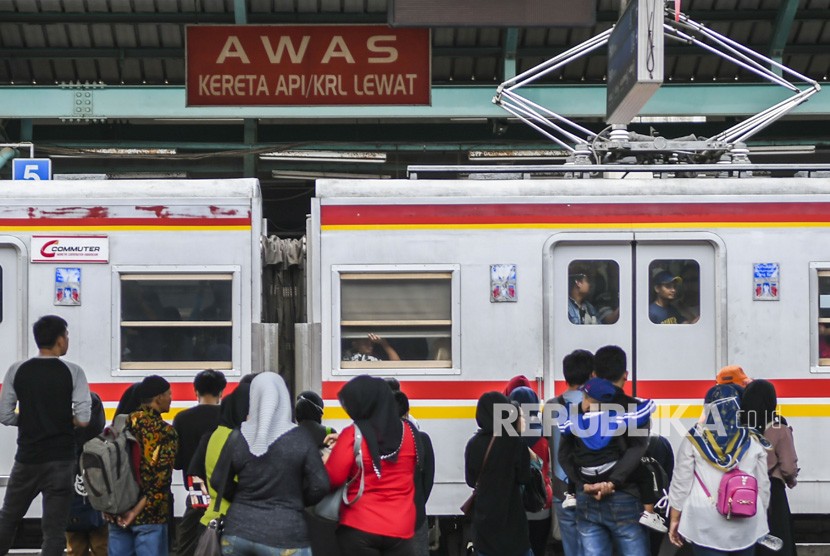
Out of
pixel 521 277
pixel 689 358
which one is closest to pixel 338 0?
pixel 521 277

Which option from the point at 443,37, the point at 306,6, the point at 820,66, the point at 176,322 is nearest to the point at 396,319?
the point at 176,322

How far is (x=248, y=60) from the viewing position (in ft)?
47.6

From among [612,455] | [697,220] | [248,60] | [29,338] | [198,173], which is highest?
[248,60]

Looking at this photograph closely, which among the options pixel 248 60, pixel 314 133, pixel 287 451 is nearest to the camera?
pixel 287 451

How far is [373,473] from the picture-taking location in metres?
7.12

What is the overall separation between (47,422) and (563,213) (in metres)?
4.32

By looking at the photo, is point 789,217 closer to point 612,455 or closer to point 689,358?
point 689,358

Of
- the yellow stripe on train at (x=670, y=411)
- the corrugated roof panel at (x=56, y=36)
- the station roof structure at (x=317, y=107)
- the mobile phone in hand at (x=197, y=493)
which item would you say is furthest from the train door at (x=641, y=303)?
the corrugated roof panel at (x=56, y=36)

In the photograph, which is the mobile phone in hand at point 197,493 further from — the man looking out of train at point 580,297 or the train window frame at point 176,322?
the man looking out of train at point 580,297

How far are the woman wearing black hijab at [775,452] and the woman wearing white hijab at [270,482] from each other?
3.32 m

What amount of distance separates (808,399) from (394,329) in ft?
11.0

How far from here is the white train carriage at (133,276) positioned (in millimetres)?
10406

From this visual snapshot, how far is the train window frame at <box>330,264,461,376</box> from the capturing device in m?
10.3

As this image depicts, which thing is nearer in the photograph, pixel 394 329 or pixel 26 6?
pixel 394 329
